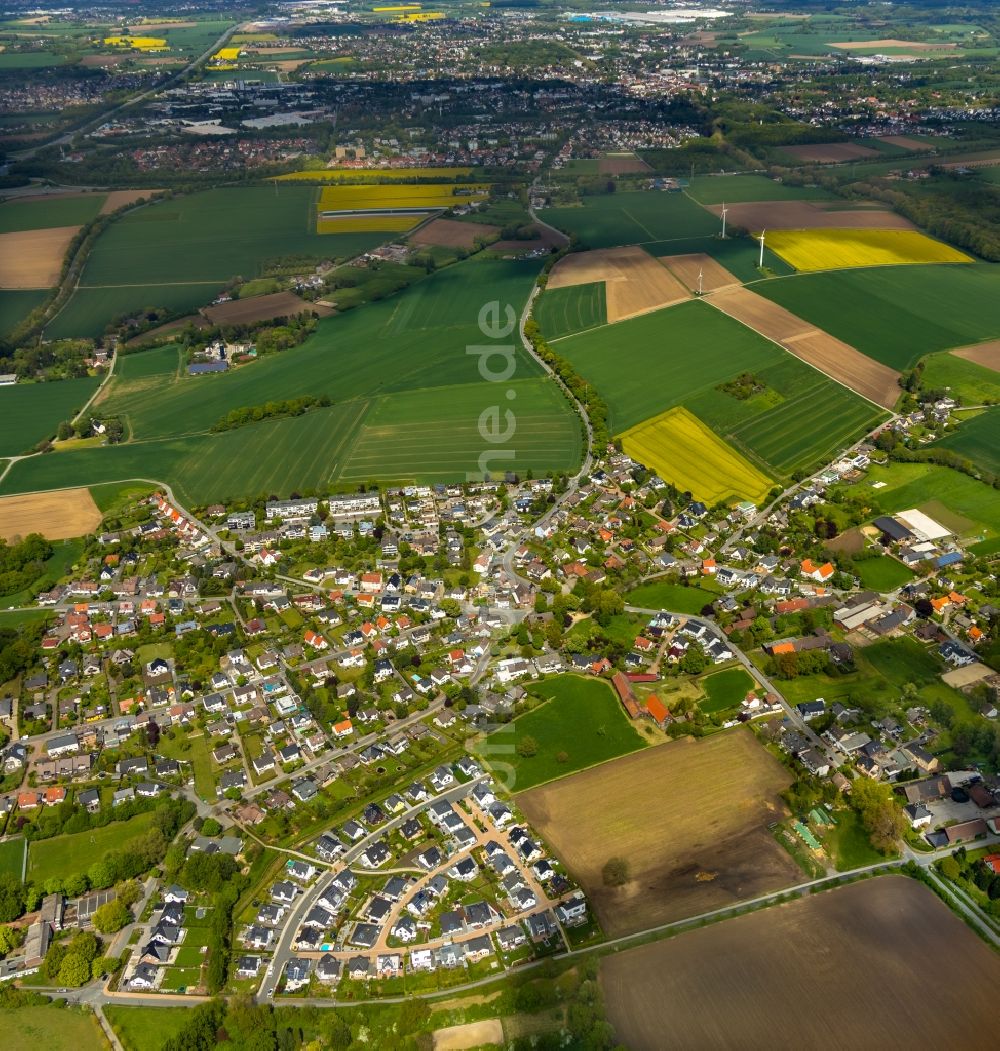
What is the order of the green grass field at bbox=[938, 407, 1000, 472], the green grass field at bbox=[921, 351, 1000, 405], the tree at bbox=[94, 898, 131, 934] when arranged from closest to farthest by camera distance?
the tree at bbox=[94, 898, 131, 934] < the green grass field at bbox=[938, 407, 1000, 472] < the green grass field at bbox=[921, 351, 1000, 405]

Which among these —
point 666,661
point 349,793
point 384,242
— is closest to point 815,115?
point 384,242

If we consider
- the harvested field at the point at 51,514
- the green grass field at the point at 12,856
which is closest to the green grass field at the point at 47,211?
the harvested field at the point at 51,514

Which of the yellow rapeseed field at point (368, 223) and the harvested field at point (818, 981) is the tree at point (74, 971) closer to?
the harvested field at point (818, 981)

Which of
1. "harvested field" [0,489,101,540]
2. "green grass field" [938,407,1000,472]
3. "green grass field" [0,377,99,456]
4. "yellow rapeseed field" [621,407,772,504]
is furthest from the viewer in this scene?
"green grass field" [0,377,99,456]

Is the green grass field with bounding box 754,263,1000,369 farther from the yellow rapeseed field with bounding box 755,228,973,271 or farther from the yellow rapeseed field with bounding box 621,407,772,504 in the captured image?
the yellow rapeseed field with bounding box 621,407,772,504

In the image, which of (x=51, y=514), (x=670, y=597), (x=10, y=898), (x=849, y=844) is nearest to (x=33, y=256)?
(x=51, y=514)

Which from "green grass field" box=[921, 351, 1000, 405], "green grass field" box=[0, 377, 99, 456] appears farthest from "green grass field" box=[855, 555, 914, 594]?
"green grass field" box=[0, 377, 99, 456]

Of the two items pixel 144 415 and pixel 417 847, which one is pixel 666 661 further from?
pixel 144 415

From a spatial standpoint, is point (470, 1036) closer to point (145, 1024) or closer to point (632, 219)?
point (145, 1024)
